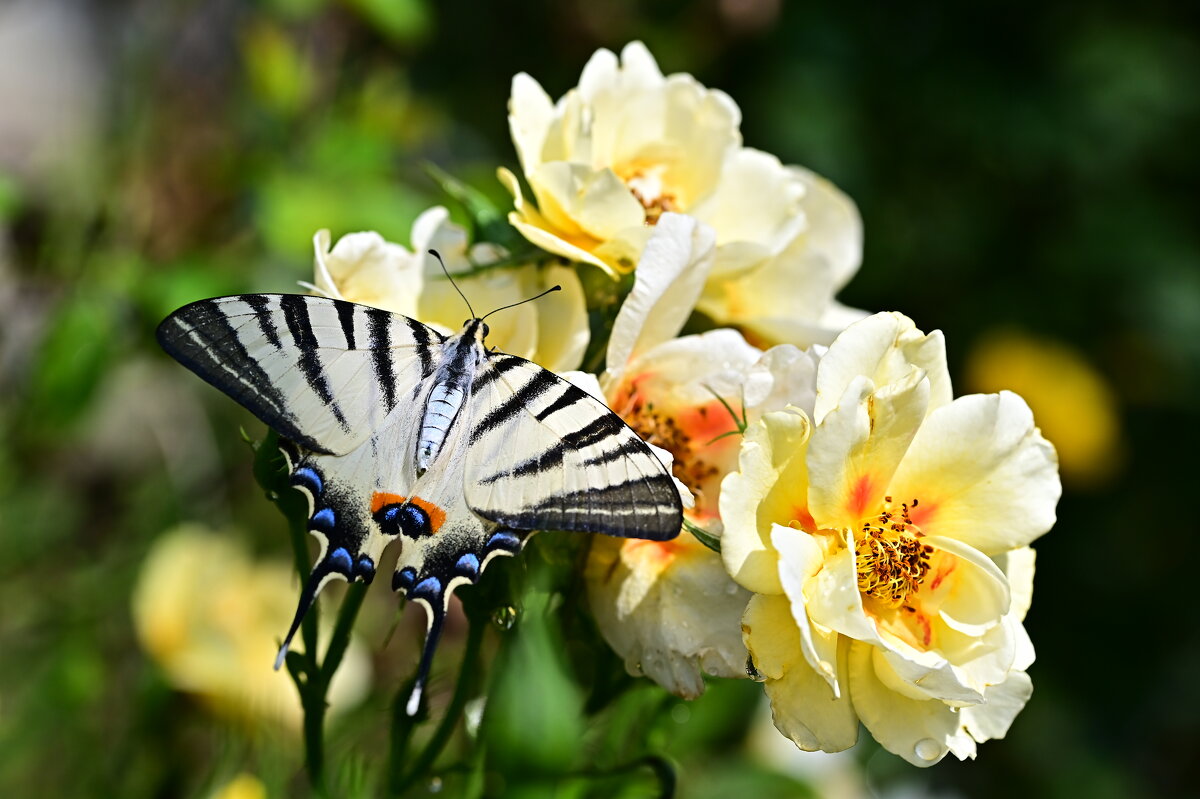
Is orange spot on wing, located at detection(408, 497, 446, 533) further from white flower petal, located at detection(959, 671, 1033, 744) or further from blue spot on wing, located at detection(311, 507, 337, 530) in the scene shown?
white flower petal, located at detection(959, 671, 1033, 744)

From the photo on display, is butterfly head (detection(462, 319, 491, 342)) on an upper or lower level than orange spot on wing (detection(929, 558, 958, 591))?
upper

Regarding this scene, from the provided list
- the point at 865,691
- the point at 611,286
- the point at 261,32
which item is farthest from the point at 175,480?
the point at 865,691

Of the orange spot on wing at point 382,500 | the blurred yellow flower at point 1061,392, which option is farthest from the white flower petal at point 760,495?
the blurred yellow flower at point 1061,392

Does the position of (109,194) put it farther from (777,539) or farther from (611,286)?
(777,539)

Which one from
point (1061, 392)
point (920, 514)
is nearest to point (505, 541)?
point (920, 514)

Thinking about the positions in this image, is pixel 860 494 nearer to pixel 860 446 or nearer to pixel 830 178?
pixel 860 446

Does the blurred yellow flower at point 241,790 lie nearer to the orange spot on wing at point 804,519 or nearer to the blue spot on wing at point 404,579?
the blue spot on wing at point 404,579

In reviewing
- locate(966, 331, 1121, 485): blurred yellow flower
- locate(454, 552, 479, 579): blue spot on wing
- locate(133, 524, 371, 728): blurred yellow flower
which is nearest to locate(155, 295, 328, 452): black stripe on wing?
locate(454, 552, 479, 579): blue spot on wing
